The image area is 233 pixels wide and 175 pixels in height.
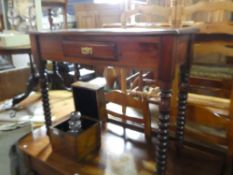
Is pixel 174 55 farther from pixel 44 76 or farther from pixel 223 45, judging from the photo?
pixel 44 76

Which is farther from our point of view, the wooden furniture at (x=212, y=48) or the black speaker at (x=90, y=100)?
the black speaker at (x=90, y=100)

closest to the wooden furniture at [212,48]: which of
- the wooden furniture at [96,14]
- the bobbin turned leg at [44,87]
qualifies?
the bobbin turned leg at [44,87]

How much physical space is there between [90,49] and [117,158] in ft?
1.88

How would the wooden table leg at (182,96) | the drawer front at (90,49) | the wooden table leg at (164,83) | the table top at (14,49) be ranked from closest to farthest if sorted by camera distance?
1. the wooden table leg at (164,83)
2. the drawer front at (90,49)
3. the wooden table leg at (182,96)
4. the table top at (14,49)

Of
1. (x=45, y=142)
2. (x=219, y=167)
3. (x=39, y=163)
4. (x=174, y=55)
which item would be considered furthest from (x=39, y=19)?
(x=219, y=167)

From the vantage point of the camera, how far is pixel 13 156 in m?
1.38

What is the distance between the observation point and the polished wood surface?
108cm

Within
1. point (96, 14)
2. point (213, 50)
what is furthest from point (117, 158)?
point (96, 14)

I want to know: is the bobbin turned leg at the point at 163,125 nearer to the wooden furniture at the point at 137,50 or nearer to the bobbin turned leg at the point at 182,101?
the wooden furniture at the point at 137,50

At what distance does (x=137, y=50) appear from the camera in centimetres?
80

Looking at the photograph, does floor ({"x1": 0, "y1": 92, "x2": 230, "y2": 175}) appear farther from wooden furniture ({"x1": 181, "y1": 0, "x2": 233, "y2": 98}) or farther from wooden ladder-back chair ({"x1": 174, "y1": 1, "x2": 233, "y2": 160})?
wooden furniture ({"x1": 181, "y1": 0, "x2": 233, "y2": 98})

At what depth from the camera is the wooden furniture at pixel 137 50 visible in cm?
75

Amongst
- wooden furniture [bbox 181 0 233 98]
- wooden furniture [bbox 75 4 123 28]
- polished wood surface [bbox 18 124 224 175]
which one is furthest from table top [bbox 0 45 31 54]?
wooden furniture [bbox 75 4 123 28]

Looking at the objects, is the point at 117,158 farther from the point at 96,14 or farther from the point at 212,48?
the point at 96,14
